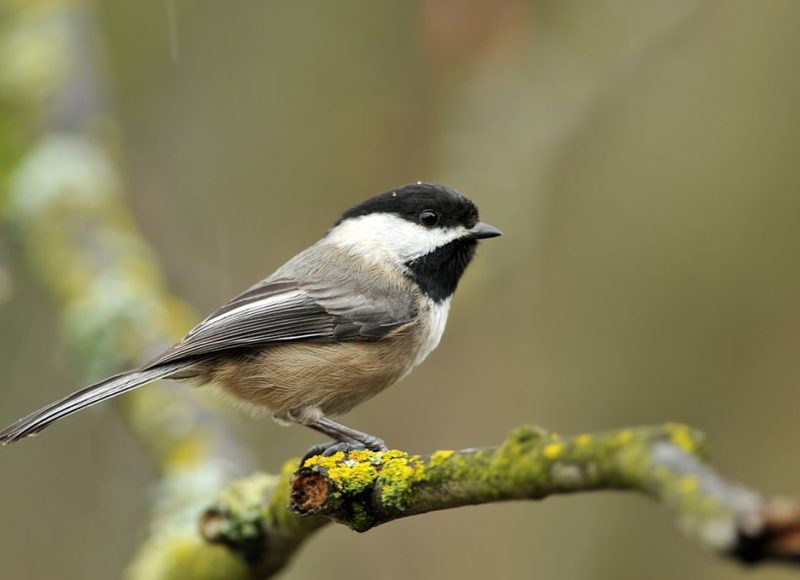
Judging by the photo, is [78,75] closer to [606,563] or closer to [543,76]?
[543,76]

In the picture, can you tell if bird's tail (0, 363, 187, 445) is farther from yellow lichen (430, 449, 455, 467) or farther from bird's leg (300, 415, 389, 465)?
yellow lichen (430, 449, 455, 467)

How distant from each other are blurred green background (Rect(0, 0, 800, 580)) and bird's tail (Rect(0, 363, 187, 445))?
1.05 metres

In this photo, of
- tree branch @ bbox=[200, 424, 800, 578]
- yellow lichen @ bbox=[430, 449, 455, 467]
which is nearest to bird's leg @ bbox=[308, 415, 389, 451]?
tree branch @ bbox=[200, 424, 800, 578]

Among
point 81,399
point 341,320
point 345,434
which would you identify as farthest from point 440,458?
point 341,320

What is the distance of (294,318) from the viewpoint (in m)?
3.27

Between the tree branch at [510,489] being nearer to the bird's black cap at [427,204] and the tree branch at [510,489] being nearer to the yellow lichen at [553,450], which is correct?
the yellow lichen at [553,450]

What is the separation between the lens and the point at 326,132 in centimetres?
562

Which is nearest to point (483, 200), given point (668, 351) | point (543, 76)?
point (543, 76)

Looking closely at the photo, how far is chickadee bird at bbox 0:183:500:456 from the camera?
313cm

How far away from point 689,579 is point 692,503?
3.48 meters

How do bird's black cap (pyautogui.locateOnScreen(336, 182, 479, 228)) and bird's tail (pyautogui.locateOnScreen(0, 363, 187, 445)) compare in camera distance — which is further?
bird's black cap (pyautogui.locateOnScreen(336, 182, 479, 228))

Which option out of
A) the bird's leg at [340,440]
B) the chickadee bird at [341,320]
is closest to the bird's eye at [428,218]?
the chickadee bird at [341,320]

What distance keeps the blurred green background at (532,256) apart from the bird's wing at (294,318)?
3.02 ft

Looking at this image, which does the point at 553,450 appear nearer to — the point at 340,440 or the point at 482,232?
the point at 340,440
